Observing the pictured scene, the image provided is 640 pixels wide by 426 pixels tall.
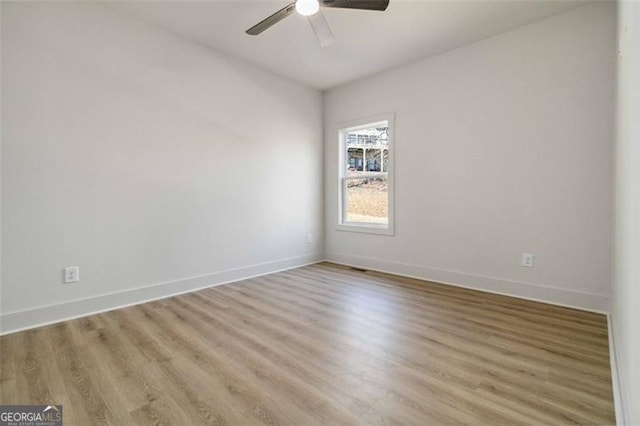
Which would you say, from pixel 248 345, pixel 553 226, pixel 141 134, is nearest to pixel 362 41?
pixel 141 134

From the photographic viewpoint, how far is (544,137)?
9.08ft

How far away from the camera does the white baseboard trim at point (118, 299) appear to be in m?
2.25

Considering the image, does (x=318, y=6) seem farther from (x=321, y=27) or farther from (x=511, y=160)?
(x=511, y=160)

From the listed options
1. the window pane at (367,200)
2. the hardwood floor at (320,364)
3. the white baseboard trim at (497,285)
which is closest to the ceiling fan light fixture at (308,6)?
the hardwood floor at (320,364)

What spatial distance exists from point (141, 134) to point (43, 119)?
0.68m

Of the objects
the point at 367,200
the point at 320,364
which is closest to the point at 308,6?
the point at 320,364

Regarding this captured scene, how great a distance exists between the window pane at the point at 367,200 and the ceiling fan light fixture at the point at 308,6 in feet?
7.84

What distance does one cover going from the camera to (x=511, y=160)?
2.96 m

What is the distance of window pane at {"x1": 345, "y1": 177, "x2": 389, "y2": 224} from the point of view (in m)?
4.11

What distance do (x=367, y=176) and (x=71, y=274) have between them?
343 cm

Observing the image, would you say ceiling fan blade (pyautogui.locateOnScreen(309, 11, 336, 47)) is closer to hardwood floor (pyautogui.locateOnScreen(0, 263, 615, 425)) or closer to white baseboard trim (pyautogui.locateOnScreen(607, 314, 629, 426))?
hardwood floor (pyautogui.locateOnScreen(0, 263, 615, 425))

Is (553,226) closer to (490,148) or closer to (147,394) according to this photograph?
(490,148)

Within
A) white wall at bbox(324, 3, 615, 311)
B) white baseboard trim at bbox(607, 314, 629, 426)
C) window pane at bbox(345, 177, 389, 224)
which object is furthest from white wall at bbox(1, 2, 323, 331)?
white baseboard trim at bbox(607, 314, 629, 426)

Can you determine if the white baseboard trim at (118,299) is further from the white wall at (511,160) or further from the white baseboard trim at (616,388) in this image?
the white baseboard trim at (616,388)
